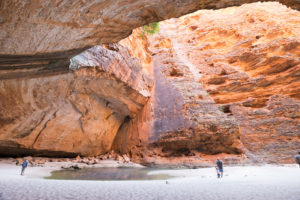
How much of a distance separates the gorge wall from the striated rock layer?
7 cm

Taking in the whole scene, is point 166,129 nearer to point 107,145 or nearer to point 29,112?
point 107,145

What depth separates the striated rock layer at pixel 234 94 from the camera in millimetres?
12195

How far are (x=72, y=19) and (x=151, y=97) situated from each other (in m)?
12.0

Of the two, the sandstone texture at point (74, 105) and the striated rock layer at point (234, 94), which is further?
the striated rock layer at point (234, 94)

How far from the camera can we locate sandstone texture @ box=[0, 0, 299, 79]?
2885 mm

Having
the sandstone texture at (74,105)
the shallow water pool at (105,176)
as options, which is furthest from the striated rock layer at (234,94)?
the shallow water pool at (105,176)

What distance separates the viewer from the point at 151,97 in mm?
15031

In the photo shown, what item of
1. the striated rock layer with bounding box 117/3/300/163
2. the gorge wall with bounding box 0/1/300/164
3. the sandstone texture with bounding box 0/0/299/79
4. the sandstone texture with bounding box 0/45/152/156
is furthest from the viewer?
the striated rock layer with bounding box 117/3/300/163

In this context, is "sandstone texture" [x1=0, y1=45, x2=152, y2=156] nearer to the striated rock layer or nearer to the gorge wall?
the gorge wall

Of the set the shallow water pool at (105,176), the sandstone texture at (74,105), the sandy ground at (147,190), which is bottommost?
the shallow water pool at (105,176)

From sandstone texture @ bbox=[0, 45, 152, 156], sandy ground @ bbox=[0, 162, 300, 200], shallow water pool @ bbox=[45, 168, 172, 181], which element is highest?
sandstone texture @ bbox=[0, 45, 152, 156]

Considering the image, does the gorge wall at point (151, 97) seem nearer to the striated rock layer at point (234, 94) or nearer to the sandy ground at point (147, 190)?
the striated rock layer at point (234, 94)

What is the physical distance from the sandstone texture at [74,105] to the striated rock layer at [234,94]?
274cm

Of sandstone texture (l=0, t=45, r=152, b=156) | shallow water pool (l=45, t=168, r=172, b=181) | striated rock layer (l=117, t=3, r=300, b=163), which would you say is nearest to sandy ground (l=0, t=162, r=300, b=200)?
shallow water pool (l=45, t=168, r=172, b=181)
